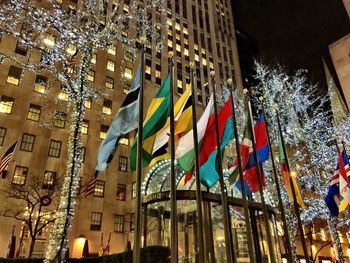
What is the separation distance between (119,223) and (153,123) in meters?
22.7

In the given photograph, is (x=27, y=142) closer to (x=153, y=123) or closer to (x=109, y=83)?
(x=109, y=83)

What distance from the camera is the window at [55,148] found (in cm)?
2842

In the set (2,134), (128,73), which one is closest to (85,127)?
(2,134)

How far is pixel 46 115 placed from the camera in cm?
2905

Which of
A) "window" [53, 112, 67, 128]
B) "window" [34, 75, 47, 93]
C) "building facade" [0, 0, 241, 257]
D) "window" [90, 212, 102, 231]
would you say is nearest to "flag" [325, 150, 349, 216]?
"building facade" [0, 0, 241, 257]

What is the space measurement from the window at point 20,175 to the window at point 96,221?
716 cm

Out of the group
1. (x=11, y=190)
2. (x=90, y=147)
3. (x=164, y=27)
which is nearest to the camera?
(x=11, y=190)

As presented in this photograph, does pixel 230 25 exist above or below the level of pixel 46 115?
above

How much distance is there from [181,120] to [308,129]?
1921cm

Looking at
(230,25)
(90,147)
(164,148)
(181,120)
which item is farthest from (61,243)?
(230,25)

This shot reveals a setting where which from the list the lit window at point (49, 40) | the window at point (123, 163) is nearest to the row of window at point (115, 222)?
the window at point (123, 163)

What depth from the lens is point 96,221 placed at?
1132 inches

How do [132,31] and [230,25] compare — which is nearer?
[132,31]

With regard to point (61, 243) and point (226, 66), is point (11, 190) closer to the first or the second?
point (61, 243)
